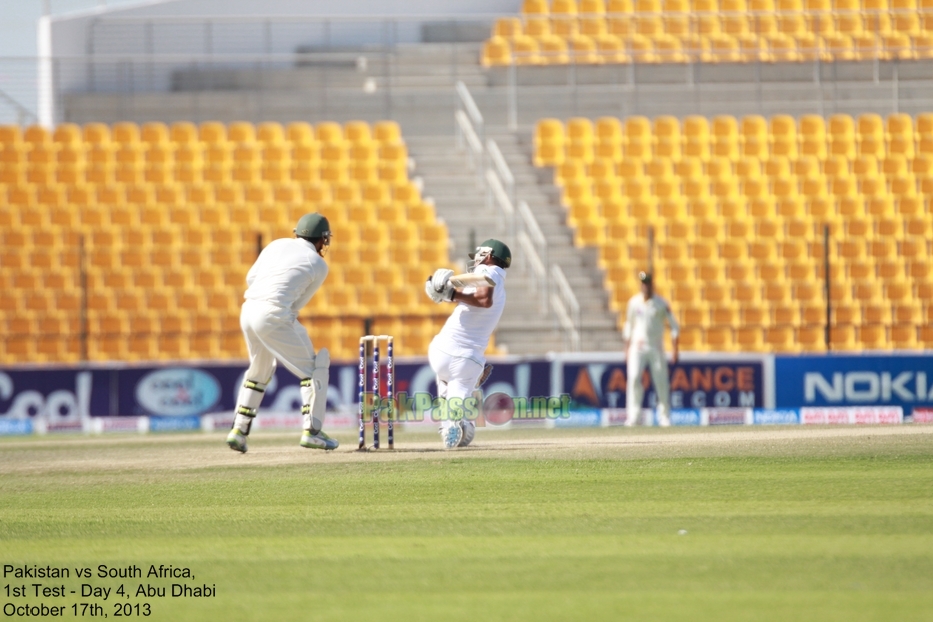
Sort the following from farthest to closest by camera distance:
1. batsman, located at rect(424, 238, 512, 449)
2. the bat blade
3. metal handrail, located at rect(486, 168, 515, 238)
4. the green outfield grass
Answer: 1. metal handrail, located at rect(486, 168, 515, 238)
2. batsman, located at rect(424, 238, 512, 449)
3. the bat blade
4. the green outfield grass

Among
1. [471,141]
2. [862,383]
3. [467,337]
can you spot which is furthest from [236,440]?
[471,141]

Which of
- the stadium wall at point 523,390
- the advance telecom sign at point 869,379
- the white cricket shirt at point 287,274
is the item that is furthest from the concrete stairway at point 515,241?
the white cricket shirt at point 287,274

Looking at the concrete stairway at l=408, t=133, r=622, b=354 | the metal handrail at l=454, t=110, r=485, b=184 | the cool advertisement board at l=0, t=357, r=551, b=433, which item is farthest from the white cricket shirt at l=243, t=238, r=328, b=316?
the metal handrail at l=454, t=110, r=485, b=184

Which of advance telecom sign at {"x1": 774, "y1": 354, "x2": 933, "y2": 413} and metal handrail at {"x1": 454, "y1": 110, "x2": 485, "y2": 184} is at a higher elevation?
metal handrail at {"x1": 454, "y1": 110, "x2": 485, "y2": 184}

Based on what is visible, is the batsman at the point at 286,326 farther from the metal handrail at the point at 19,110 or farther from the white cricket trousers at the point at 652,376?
the metal handrail at the point at 19,110

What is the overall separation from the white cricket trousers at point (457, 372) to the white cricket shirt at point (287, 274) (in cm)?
144

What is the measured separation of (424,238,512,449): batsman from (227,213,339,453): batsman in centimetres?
124

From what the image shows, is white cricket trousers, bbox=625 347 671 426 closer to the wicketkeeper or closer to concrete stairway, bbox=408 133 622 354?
the wicketkeeper

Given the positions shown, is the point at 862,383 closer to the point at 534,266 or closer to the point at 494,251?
the point at 534,266

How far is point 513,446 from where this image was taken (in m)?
12.8

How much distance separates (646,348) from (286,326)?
762cm

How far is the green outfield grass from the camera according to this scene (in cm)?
531

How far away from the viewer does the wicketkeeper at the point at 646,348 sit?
1777 cm

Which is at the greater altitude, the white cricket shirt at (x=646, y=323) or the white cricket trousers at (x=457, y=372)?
the white cricket shirt at (x=646, y=323)
